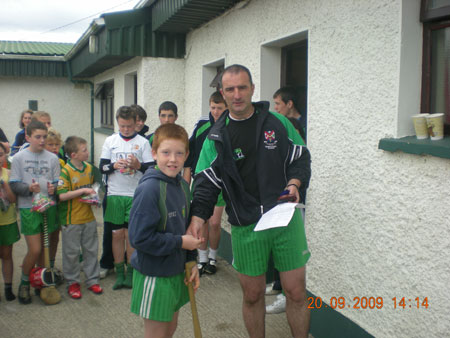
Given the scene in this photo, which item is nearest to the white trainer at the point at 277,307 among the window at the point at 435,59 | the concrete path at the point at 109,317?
the concrete path at the point at 109,317

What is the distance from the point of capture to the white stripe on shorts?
2322 mm

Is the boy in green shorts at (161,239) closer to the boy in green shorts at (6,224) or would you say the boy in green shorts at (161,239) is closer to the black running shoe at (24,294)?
the boy in green shorts at (6,224)

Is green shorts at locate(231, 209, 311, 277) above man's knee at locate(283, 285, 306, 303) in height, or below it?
above

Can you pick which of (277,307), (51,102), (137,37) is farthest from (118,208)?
(51,102)

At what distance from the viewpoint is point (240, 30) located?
5.00 meters

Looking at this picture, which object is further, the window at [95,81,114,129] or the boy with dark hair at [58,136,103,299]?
the window at [95,81,114,129]

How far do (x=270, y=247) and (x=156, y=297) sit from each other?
2.47 feet

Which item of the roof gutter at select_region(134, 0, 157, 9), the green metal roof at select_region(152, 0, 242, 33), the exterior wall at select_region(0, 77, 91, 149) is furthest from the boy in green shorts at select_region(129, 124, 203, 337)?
the exterior wall at select_region(0, 77, 91, 149)

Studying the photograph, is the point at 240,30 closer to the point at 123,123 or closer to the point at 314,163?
the point at 123,123

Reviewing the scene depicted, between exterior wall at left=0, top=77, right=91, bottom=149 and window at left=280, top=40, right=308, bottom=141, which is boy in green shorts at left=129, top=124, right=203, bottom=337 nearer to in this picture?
window at left=280, top=40, right=308, bottom=141

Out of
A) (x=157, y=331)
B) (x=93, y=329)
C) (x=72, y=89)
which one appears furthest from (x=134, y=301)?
(x=72, y=89)

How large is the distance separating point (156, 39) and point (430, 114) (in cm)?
494
